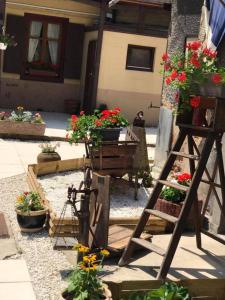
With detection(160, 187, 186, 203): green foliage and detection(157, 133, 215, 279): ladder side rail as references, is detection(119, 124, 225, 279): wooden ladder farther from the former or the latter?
detection(160, 187, 186, 203): green foliage

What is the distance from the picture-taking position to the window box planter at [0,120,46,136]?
13523mm

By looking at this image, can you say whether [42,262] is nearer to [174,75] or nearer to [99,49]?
[174,75]

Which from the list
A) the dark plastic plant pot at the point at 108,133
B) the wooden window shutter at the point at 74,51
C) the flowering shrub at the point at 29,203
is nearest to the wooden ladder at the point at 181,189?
the flowering shrub at the point at 29,203

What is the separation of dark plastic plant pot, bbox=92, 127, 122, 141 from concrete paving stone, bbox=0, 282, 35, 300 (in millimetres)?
3491

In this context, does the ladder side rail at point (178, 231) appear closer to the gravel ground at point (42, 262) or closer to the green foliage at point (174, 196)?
the gravel ground at point (42, 262)

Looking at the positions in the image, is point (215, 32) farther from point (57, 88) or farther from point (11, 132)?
point (57, 88)

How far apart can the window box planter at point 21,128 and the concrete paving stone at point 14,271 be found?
8092mm

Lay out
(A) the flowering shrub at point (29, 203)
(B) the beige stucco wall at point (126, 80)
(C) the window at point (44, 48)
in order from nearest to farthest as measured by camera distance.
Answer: (A) the flowering shrub at point (29, 203) → (B) the beige stucco wall at point (126, 80) → (C) the window at point (44, 48)

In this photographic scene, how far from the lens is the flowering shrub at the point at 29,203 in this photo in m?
6.84

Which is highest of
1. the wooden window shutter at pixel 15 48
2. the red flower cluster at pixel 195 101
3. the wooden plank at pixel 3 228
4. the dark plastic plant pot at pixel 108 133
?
the wooden window shutter at pixel 15 48

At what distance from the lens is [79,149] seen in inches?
512

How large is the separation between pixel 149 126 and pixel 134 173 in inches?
387

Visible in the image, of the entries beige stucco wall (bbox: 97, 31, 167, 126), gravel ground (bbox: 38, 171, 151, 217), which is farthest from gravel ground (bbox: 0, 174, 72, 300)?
beige stucco wall (bbox: 97, 31, 167, 126)

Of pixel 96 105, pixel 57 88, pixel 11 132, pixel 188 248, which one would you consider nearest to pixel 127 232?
pixel 188 248
